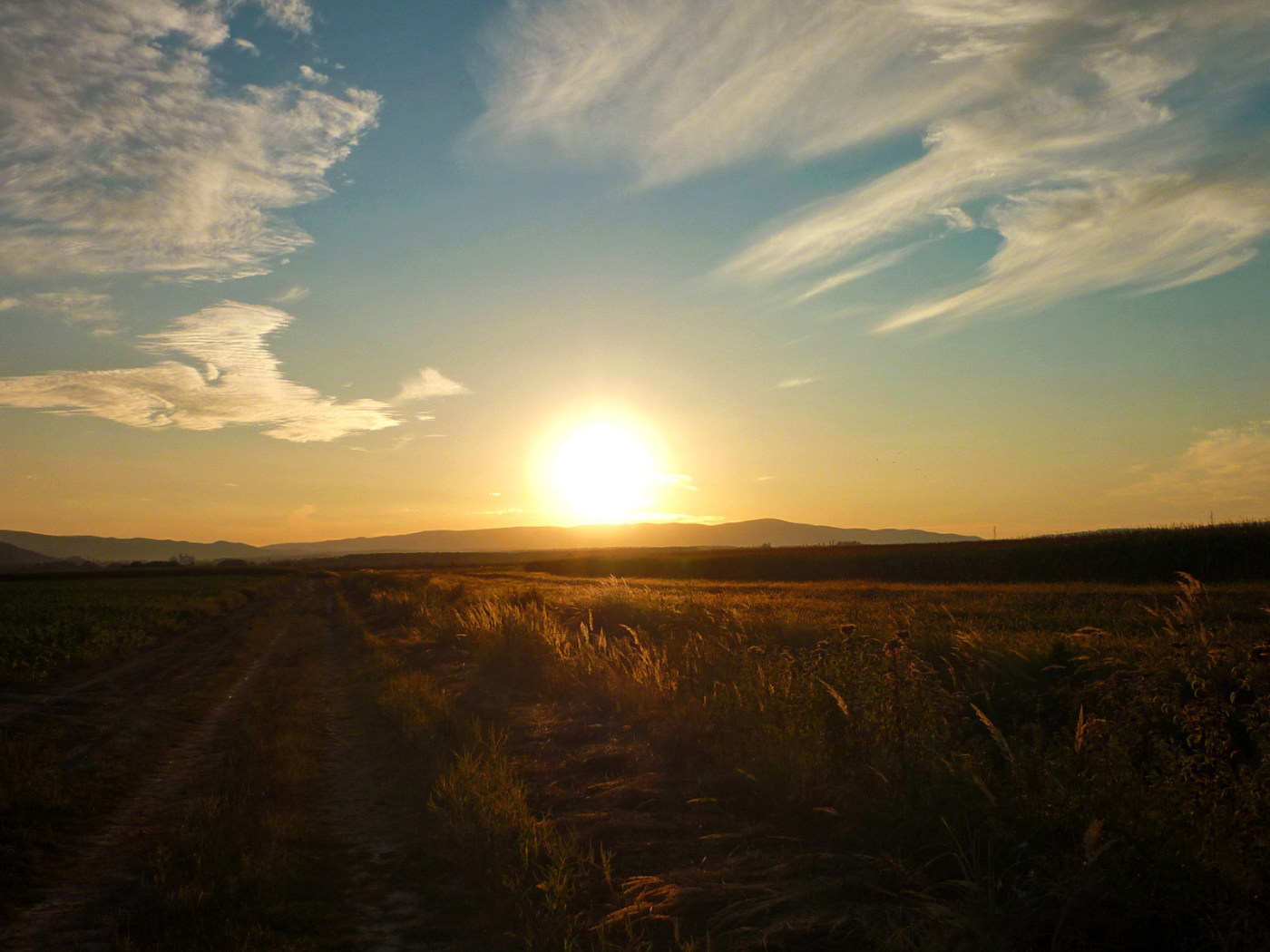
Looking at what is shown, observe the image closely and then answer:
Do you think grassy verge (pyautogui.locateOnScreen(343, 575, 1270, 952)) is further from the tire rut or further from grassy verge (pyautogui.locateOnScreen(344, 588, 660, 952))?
the tire rut

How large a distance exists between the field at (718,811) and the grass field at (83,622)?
9.55m

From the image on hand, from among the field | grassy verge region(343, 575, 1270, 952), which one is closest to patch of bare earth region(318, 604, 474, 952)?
the field

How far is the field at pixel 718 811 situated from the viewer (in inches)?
177

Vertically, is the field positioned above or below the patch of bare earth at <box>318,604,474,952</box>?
above

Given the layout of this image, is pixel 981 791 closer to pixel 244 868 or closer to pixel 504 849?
pixel 504 849

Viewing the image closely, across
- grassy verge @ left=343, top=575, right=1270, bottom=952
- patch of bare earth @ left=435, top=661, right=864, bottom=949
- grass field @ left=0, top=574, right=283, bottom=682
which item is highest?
grassy verge @ left=343, top=575, right=1270, bottom=952

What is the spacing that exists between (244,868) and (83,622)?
92.5ft

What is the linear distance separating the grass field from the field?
955cm

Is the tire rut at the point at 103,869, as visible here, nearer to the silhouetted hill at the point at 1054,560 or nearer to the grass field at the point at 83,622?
the grass field at the point at 83,622

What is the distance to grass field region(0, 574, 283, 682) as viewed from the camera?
20.5 m

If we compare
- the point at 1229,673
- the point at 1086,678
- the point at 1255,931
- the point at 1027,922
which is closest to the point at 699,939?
the point at 1027,922

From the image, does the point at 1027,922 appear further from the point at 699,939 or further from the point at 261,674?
the point at 261,674

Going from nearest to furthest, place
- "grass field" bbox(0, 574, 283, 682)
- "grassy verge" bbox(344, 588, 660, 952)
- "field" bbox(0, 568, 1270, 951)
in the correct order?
"field" bbox(0, 568, 1270, 951)
"grassy verge" bbox(344, 588, 660, 952)
"grass field" bbox(0, 574, 283, 682)

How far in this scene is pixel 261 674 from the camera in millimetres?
18781
